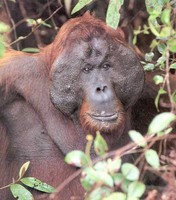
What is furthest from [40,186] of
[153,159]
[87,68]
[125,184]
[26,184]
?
[153,159]

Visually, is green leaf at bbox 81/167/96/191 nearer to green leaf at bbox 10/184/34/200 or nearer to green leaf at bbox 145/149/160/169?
green leaf at bbox 145/149/160/169

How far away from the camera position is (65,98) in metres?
3.46

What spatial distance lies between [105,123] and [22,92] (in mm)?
505

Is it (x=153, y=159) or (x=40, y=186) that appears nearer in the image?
(x=153, y=159)

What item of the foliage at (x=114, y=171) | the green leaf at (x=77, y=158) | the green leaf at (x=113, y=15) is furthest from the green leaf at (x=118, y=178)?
the green leaf at (x=113, y=15)

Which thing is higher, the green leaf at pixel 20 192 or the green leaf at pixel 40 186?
the green leaf at pixel 20 192

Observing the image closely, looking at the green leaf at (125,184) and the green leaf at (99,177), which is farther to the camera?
the green leaf at (125,184)

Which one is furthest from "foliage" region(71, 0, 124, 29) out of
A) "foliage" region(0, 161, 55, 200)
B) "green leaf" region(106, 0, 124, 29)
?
"foliage" region(0, 161, 55, 200)

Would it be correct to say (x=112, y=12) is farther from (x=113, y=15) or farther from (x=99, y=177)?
(x=99, y=177)

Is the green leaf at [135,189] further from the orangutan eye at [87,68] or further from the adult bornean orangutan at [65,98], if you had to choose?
the orangutan eye at [87,68]

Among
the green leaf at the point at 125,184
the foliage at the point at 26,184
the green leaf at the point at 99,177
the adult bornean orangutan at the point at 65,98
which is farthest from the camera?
the adult bornean orangutan at the point at 65,98

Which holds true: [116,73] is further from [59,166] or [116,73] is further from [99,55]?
[59,166]

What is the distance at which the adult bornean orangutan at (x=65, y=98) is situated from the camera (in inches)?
133

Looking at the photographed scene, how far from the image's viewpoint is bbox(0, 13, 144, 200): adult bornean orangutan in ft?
11.1
